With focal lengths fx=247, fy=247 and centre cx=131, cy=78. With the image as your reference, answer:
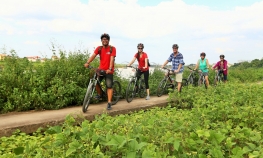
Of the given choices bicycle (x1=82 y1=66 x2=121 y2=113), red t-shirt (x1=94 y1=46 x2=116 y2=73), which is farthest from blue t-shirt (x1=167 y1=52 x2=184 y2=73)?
red t-shirt (x1=94 y1=46 x2=116 y2=73)

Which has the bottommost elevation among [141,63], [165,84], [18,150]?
[18,150]

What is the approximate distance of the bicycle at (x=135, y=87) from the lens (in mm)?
8216

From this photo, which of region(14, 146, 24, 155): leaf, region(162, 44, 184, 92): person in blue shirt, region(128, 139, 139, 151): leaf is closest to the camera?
region(128, 139, 139, 151): leaf

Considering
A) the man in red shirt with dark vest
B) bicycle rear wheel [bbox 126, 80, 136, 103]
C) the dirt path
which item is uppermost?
the man in red shirt with dark vest

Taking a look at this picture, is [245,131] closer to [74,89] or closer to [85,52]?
[74,89]

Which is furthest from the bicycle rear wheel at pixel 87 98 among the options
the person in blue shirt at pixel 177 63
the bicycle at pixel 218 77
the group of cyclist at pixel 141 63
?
the bicycle at pixel 218 77

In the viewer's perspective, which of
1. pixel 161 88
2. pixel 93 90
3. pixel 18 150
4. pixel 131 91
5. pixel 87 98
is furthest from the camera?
pixel 161 88

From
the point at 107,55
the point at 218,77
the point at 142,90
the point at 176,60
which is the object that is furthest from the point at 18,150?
the point at 218,77

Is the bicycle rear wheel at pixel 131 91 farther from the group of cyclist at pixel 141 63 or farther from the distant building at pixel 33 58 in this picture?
the distant building at pixel 33 58

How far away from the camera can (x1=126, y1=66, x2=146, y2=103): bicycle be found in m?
8.22

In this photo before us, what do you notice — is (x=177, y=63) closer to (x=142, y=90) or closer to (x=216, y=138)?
→ (x=142, y=90)

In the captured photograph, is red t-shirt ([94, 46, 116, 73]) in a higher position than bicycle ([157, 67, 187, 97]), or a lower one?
higher

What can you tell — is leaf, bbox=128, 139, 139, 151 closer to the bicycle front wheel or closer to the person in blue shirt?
the person in blue shirt

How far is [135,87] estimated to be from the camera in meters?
8.62
